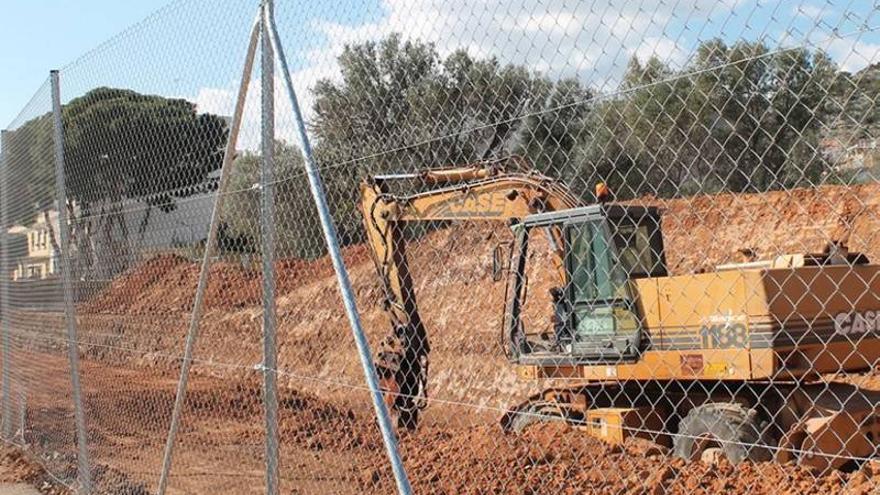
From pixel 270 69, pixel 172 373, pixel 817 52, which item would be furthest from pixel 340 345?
pixel 817 52

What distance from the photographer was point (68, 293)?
7.52m

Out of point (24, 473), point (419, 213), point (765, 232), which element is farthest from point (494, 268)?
point (765, 232)

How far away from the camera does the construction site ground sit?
23.5 feet

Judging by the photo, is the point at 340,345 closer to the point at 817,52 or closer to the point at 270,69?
the point at 270,69

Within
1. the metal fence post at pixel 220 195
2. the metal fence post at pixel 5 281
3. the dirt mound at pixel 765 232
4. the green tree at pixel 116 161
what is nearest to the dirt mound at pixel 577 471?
the metal fence post at pixel 220 195

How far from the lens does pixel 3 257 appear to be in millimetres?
10453

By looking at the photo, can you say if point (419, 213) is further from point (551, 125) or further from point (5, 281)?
point (551, 125)

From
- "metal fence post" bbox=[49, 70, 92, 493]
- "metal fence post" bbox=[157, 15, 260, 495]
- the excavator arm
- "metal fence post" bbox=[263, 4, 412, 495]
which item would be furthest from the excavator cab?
"metal fence post" bbox=[263, 4, 412, 495]

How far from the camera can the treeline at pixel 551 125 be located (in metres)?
3.26

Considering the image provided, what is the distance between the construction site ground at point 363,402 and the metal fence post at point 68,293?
28 cm

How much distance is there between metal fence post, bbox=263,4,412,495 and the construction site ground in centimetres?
42

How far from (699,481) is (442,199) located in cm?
400

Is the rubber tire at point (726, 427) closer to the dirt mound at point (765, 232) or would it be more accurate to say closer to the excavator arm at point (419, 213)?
the excavator arm at point (419, 213)

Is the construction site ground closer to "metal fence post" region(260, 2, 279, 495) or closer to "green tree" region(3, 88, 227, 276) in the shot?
"metal fence post" region(260, 2, 279, 495)
